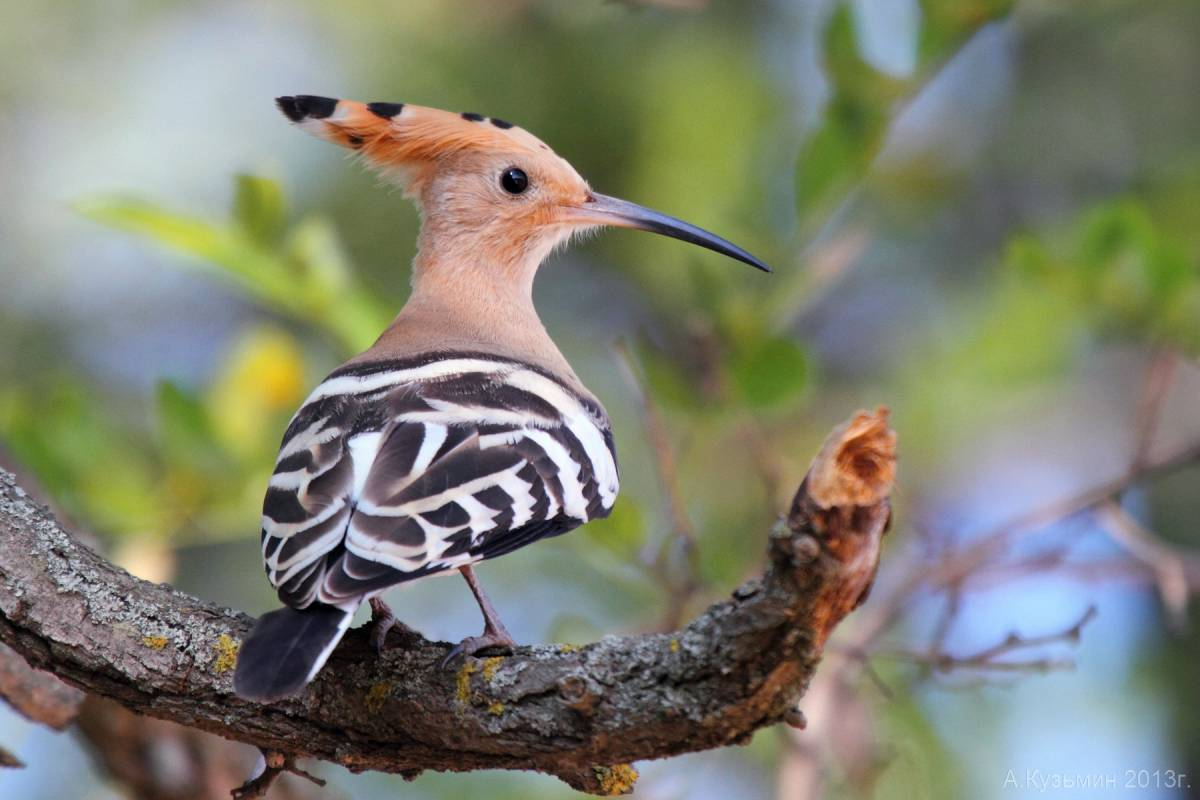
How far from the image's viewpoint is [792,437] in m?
4.10

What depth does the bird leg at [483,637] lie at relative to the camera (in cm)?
165

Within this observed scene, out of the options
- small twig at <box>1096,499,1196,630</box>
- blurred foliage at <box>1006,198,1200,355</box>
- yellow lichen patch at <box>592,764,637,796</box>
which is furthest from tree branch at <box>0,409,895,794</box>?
blurred foliage at <box>1006,198,1200,355</box>

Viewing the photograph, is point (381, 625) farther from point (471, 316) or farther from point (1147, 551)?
point (1147, 551)

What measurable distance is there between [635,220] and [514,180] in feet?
0.88

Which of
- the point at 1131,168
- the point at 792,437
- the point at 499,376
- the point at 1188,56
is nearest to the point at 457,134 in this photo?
the point at 499,376

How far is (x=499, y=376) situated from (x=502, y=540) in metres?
0.44

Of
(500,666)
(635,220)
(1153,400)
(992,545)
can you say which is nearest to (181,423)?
(635,220)

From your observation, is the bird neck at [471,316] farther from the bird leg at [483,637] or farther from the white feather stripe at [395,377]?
the bird leg at [483,637]

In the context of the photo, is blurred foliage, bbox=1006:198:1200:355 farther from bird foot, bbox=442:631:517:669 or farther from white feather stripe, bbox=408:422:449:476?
bird foot, bbox=442:631:517:669

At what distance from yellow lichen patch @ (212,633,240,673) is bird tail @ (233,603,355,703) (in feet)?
0.37

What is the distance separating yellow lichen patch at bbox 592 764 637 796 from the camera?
1597mm

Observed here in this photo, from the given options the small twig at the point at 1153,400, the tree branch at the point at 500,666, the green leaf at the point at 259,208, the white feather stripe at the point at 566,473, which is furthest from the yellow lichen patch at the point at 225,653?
the small twig at the point at 1153,400

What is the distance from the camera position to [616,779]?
1608 millimetres

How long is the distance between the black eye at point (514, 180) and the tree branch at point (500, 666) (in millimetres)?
1342
